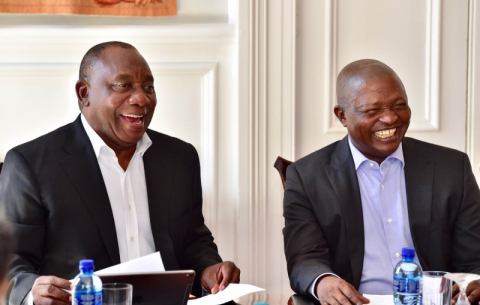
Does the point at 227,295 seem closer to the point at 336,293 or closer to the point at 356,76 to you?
the point at 336,293

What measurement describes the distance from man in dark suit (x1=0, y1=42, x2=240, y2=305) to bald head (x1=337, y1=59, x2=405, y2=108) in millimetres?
657

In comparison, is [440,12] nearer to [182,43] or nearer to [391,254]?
[182,43]

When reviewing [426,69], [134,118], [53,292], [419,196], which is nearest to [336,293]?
[419,196]

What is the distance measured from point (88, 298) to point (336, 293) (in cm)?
74

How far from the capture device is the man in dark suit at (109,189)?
238cm

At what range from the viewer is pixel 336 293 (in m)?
2.03

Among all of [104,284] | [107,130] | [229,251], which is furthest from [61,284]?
[229,251]

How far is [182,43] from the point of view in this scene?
3.42 meters

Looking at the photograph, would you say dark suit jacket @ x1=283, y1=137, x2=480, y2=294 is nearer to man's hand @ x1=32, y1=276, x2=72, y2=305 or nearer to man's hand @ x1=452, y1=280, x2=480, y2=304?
man's hand @ x1=452, y1=280, x2=480, y2=304

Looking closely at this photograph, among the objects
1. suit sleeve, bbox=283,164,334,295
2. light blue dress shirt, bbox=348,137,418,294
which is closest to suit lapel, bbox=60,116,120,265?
suit sleeve, bbox=283,164,334,295

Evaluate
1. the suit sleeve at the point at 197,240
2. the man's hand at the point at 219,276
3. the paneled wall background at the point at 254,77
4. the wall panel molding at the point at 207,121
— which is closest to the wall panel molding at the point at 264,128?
the paneled wall background at the point at 254,77

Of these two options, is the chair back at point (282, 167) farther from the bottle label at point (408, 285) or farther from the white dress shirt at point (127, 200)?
the bottle label at point (408, 285)

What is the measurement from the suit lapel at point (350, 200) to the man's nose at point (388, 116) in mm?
199

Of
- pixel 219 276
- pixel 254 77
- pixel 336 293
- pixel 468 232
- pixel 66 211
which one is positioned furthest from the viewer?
pixel 254 77
